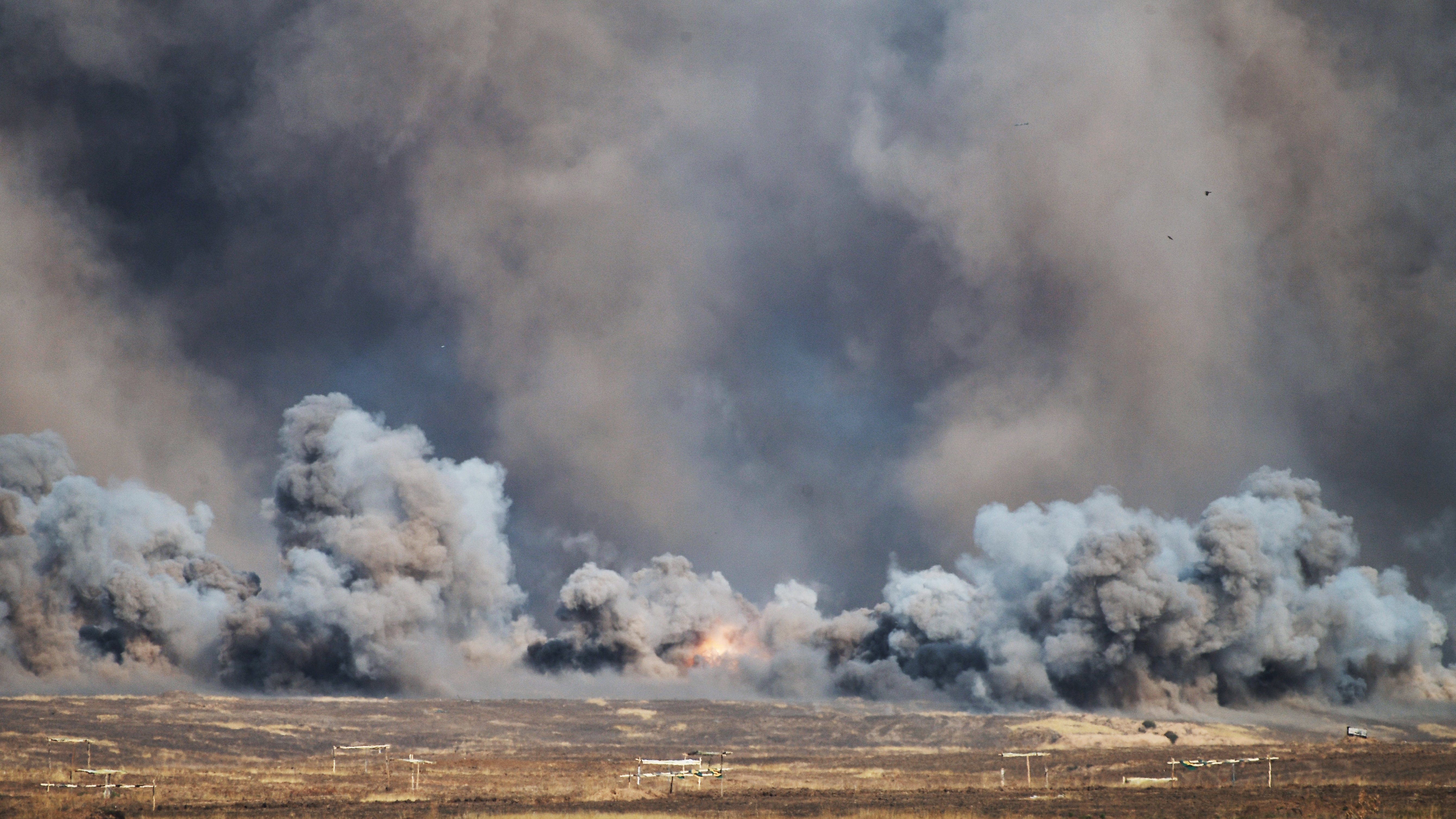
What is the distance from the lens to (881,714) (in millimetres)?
150750

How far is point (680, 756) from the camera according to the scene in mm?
113250

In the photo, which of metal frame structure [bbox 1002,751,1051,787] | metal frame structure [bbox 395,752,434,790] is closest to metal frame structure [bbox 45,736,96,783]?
metal frame structure [bbox 395,752,434,790]

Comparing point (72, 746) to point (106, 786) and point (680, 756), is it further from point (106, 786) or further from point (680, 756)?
point (680, 756)

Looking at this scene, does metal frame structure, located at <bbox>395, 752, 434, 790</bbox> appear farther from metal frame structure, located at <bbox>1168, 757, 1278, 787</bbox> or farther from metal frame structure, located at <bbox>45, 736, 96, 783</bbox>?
metal frame structure, located at <bbox>1168, 757, 1278, 787</bbox>

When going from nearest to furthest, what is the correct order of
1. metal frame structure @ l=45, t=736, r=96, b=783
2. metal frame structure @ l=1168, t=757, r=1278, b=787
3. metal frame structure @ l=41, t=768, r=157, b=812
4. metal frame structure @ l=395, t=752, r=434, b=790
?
metal frame structure @ l=41, t=768, r=157, b=812 → metal frame structure @ l=395, t=752, r=434, b=790 → metal frame structure @ l=45, t=736, r=96, b=783 → metal frame structure @ l=1168, t=757, r=1278, b=787

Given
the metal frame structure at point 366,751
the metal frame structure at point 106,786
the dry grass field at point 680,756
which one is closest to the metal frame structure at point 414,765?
the dry grass field at point 680,756

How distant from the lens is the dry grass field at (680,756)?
7131 cm

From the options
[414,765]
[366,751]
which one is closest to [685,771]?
[414,765]

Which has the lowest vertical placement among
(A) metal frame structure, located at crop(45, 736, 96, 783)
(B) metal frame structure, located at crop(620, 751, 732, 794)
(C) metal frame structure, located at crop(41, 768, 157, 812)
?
(B) metal frame structure, located at crop(620, 751, 732, 794)

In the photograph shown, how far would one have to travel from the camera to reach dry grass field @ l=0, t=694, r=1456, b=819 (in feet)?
234

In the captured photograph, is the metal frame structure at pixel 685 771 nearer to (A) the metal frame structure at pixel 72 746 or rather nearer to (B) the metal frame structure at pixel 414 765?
(B) the metal frame structure at pixel 414 765

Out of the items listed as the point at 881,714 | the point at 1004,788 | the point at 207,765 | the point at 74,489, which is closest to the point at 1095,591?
the point at 881,714

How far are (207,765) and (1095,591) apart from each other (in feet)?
319

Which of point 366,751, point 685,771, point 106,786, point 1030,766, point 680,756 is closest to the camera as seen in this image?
point 106,786
